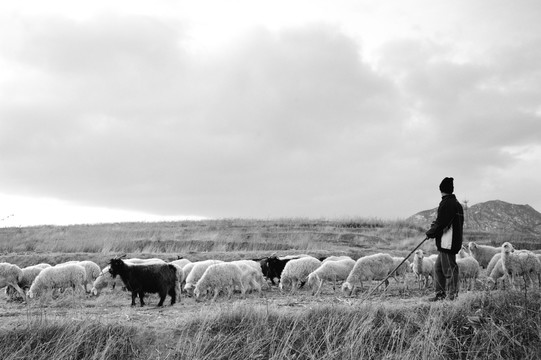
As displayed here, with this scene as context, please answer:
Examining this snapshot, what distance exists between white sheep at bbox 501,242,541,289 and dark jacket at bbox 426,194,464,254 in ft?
12.8

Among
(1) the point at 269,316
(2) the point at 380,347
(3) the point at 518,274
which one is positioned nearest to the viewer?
(2) the point at 380,347

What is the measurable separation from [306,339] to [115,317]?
11.5 feet

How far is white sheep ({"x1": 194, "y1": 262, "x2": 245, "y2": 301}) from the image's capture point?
1373 centimetres

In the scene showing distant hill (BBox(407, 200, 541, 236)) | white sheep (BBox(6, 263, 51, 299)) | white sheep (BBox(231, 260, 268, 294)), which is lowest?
white sheep (BBox(6, 263, 51, 299))

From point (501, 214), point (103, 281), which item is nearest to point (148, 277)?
point (103, 281)

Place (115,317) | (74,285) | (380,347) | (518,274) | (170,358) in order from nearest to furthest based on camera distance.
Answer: (170,358)
(380,347)
(115,317)
(518,274)
(74,285)

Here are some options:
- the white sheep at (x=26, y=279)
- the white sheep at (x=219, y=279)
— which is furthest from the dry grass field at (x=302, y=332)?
the white sheep at (x=26, y=279)

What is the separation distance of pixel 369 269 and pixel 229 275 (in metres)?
3.90

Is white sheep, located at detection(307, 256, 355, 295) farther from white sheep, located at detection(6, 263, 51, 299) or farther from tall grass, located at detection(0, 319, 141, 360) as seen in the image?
white sheep, located at detection(6, 263, 51, 299)

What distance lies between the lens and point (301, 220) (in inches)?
1527

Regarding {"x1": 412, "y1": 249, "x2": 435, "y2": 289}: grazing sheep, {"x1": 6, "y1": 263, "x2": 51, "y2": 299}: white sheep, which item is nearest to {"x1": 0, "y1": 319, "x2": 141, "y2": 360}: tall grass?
{"x1": 6, "y1": 263, "x2": 51, "y2": 299}: white sheep

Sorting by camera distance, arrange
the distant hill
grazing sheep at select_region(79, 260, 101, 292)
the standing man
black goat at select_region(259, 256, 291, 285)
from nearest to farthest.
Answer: the standing man < grazing sheep at select_region(79, 260, 101, 292) < black goat at select_region(259, 256, 291, 285) < the distant hill

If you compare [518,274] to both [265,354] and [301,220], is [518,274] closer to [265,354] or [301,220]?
[265,354]

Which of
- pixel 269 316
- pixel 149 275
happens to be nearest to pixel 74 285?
pixel 149 275
